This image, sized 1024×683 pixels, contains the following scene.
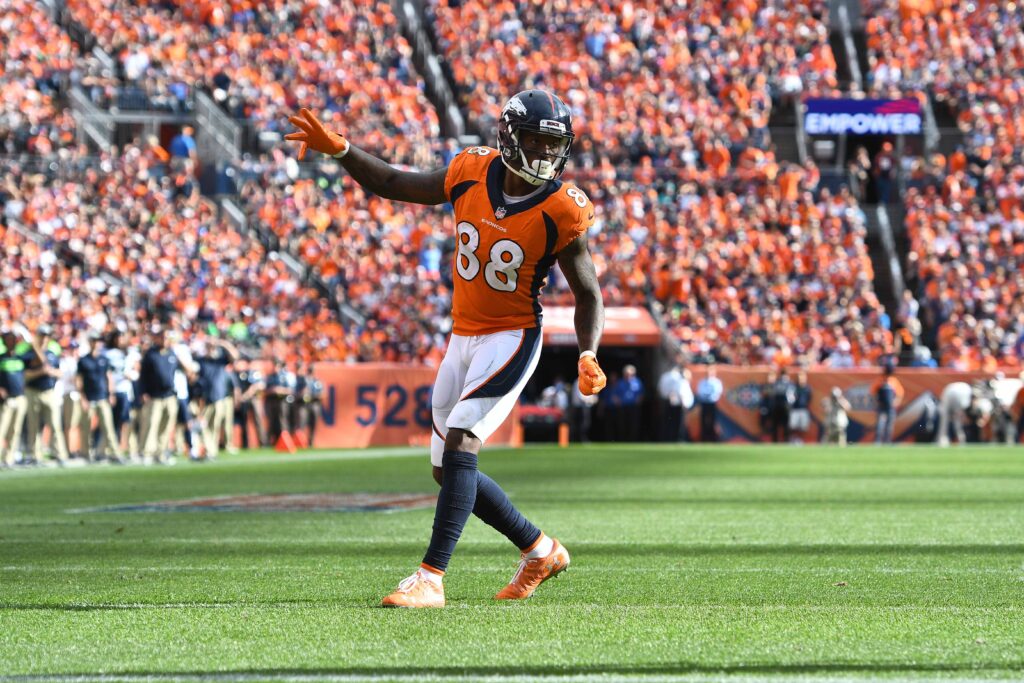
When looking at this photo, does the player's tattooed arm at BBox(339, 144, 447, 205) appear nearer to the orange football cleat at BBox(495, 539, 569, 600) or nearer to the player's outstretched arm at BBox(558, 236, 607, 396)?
the player's outstretched arm at BBox(558, 236, 607, 396)

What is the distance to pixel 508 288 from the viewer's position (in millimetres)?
6477

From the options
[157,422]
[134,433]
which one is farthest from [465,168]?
[134,433]

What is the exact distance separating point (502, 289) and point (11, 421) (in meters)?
14.5

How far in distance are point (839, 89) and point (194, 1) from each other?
50.8 feet

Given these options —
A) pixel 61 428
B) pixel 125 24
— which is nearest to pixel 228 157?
pixel 125 24

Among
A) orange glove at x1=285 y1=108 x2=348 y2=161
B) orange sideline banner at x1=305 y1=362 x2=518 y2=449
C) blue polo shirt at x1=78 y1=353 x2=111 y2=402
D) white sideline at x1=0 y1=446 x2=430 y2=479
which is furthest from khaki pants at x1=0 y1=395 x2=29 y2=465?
orange glove at x1=285 y1=108 x2=348 y2=161

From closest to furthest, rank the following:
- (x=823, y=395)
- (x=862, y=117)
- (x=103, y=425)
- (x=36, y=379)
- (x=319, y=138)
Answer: (x=319, y=138)
(x=36, y=379)
(x=103, y=425)
(x=823, y=395)
(x=862, y=117)

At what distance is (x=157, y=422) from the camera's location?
20156 mm

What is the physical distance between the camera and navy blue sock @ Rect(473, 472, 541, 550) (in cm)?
653

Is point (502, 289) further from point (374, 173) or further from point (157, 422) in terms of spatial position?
point (157, 422)

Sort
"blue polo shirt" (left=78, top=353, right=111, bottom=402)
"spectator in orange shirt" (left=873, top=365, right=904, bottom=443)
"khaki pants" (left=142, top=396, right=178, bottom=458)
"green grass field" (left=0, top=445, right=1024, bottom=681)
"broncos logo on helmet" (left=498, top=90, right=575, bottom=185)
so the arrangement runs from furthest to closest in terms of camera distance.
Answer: "spectator in orange shirt" (left=873, top=365, right=904, bottom=443)
"khaki pants" (left=142, top=396, right=178, bottom=458)
"blue polo shirt" (left=78, top=353, right=111, bottom=402)
"broncos logo on helmet" (left=498, top=90, right=575, bottom=185)
"green grass field" (left=0, top=445, right=1024, bottom=681)

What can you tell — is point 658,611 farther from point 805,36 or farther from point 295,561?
point 805,36

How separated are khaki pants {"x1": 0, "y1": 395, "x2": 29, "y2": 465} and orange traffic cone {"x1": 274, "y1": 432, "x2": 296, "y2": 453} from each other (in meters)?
5.77

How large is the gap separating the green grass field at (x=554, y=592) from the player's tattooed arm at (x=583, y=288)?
44.3 inches
